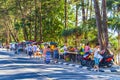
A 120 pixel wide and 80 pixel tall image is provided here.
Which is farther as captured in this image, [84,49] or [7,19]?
[7,19]

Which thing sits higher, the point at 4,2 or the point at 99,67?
the point at 4,2

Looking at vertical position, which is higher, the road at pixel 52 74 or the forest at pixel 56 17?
the forest at pixel 56 17

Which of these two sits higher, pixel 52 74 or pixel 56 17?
pixel 56 17

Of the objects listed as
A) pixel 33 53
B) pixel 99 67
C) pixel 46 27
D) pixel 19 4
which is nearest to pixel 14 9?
pixel 19 4

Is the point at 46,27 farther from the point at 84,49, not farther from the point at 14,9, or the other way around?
the point at 84,49

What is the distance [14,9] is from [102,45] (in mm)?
42566

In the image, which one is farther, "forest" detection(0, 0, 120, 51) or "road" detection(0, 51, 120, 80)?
"forest" detection(0, 0, 120, 51)

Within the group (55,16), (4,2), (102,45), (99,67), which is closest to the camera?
(99,67)

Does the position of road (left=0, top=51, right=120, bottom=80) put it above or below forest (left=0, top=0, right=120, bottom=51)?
below

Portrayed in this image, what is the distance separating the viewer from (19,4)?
64.9 metres

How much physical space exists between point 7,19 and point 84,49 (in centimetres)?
5354

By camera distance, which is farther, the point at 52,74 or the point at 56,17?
the point at 56,17

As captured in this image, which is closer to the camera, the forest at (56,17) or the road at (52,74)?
the road at (52,74)

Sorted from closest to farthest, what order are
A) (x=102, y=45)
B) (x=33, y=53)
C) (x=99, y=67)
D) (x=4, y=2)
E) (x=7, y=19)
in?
1. (x=99, y=67)
2. (x=102, y=45)
3. (x=33, y=53)
4. (x=4, y=2)
5. (x=7, y=19)
